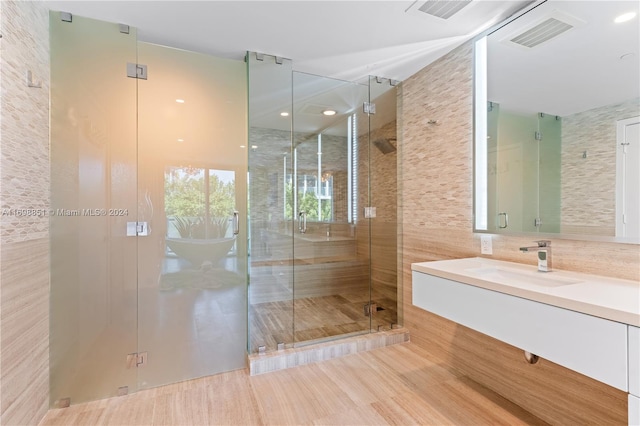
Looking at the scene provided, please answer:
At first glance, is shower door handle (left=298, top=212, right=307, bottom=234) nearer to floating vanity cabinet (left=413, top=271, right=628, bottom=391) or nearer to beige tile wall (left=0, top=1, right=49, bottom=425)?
floating vanity cabinet (left=413, top=271, right=628, bottom=391)

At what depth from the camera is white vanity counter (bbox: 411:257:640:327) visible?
1.05m

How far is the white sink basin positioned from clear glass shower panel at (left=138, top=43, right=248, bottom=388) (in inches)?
68.7

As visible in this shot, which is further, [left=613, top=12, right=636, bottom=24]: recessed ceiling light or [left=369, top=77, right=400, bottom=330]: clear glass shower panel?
[left=369, top=77, right=400, bottom=330]: clear glass shower panel

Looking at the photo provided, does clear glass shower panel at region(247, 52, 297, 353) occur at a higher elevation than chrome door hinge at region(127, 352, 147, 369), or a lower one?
higher

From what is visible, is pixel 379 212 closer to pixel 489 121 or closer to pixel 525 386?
pixel 489 121

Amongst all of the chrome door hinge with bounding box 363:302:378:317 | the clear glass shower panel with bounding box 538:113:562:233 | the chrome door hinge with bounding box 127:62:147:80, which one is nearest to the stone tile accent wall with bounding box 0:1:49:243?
the chrome door hinge with bounding box 127:62:147:80

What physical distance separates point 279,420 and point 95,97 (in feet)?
7.87

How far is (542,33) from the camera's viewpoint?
1749 mm

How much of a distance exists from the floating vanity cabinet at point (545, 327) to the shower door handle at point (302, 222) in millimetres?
1620

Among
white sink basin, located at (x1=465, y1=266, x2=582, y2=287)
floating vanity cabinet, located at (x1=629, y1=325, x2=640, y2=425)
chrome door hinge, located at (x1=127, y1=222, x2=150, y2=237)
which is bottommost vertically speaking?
floating vanity cabinet, located at (x1=629, y1=325, x2=640, y2=425)

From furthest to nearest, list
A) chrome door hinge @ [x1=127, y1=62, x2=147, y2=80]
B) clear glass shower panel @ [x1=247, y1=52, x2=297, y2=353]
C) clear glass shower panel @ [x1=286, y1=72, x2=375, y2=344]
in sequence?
clear glass shower panel @ [x1=286, y1=72, x2=375, y2=344], clear glass shower panel @ [x1=247, y1=52, x2=297, y2=353], chrome door hinge @ [x1=127, y1=62, x2=147, y2=80]

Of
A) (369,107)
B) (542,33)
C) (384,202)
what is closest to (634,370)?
(542,33)

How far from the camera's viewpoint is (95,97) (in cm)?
195

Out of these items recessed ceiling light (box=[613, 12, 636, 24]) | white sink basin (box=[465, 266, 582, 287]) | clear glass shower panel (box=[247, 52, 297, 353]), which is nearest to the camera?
recessed ceiling light (box=[613, 12, 636, 24])
